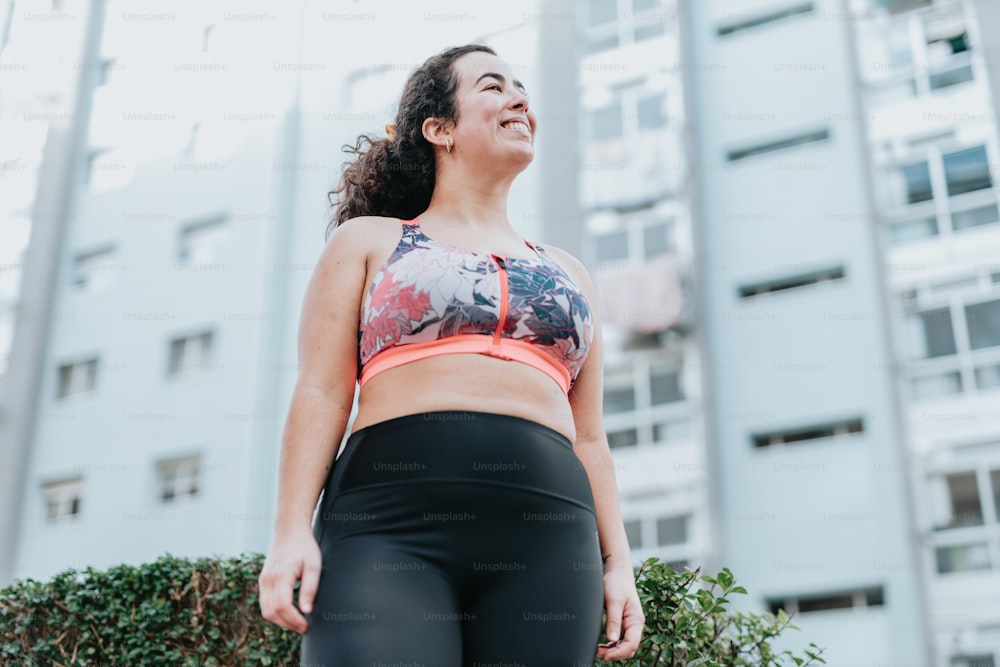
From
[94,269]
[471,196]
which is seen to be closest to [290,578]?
[471,196]

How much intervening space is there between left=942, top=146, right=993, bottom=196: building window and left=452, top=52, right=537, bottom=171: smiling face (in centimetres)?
1614

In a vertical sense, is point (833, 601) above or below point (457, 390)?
above

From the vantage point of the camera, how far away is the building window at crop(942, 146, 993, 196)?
55.4ft

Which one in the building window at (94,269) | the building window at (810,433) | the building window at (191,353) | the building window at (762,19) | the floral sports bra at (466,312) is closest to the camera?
the floral sports bra at (466,312)

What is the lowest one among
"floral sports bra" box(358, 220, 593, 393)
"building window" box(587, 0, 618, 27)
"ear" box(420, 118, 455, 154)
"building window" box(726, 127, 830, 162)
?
"floral sports bra" box(358, 220, 593, 393)

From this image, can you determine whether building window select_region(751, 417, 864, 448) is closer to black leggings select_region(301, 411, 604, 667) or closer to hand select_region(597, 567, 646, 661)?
hand select_region(597, 567, 646, 661)

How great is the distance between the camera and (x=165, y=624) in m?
3.25

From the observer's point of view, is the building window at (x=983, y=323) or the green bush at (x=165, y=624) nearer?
the green bush at (x=165, y=624)

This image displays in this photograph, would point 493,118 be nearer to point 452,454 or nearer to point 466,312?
point 466,312

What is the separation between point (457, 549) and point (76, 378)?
65.1 ft

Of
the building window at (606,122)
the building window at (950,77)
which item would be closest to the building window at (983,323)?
the building window at (950,77)

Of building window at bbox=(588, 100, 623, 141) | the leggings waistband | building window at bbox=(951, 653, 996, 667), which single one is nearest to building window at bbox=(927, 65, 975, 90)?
building window at bbox=(588, 100, 623, 141)

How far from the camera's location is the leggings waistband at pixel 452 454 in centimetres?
185

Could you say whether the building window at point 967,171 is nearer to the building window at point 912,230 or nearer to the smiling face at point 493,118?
the building window at point 912,230
